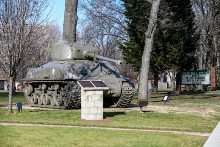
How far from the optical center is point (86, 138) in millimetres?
10805

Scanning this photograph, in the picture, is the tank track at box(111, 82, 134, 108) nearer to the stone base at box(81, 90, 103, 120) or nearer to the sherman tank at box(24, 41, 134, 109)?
the sherman tank at box(24, 41, 134, 109)

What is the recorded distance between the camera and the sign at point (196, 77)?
4159cm

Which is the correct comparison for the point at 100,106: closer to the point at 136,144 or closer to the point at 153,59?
the point at 136,144

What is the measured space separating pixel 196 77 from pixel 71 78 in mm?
23695

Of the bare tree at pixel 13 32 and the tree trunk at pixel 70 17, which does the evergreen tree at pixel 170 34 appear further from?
the bare tree at pixel 13 32

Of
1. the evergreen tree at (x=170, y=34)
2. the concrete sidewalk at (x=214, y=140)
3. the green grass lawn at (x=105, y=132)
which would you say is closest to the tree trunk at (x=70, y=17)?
the green grass lawn at (x=105, y=132)

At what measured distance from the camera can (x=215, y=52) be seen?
4925cm

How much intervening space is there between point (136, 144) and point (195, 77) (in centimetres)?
3275

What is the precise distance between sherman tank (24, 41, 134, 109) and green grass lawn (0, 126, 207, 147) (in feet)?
25.1

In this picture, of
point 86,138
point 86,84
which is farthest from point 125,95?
point 86,138

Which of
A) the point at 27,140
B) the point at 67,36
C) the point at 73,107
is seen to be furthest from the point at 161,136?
the point at 67,36

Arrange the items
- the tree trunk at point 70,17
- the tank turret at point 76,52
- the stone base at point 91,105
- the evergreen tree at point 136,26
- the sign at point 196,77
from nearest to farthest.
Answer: the stone base at point 91,105 → the tank turret at point 76,52 → the tree trunk at point 70,17 → the evergreen tree at point 136,26 → the sign at point 196,77

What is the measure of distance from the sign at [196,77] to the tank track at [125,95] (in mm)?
20536

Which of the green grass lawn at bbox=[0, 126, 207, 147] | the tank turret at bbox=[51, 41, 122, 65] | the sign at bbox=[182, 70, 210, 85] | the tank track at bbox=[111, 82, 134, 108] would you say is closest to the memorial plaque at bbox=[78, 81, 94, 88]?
the green grass lawn at bbox=[0, 126, 207, 147]
